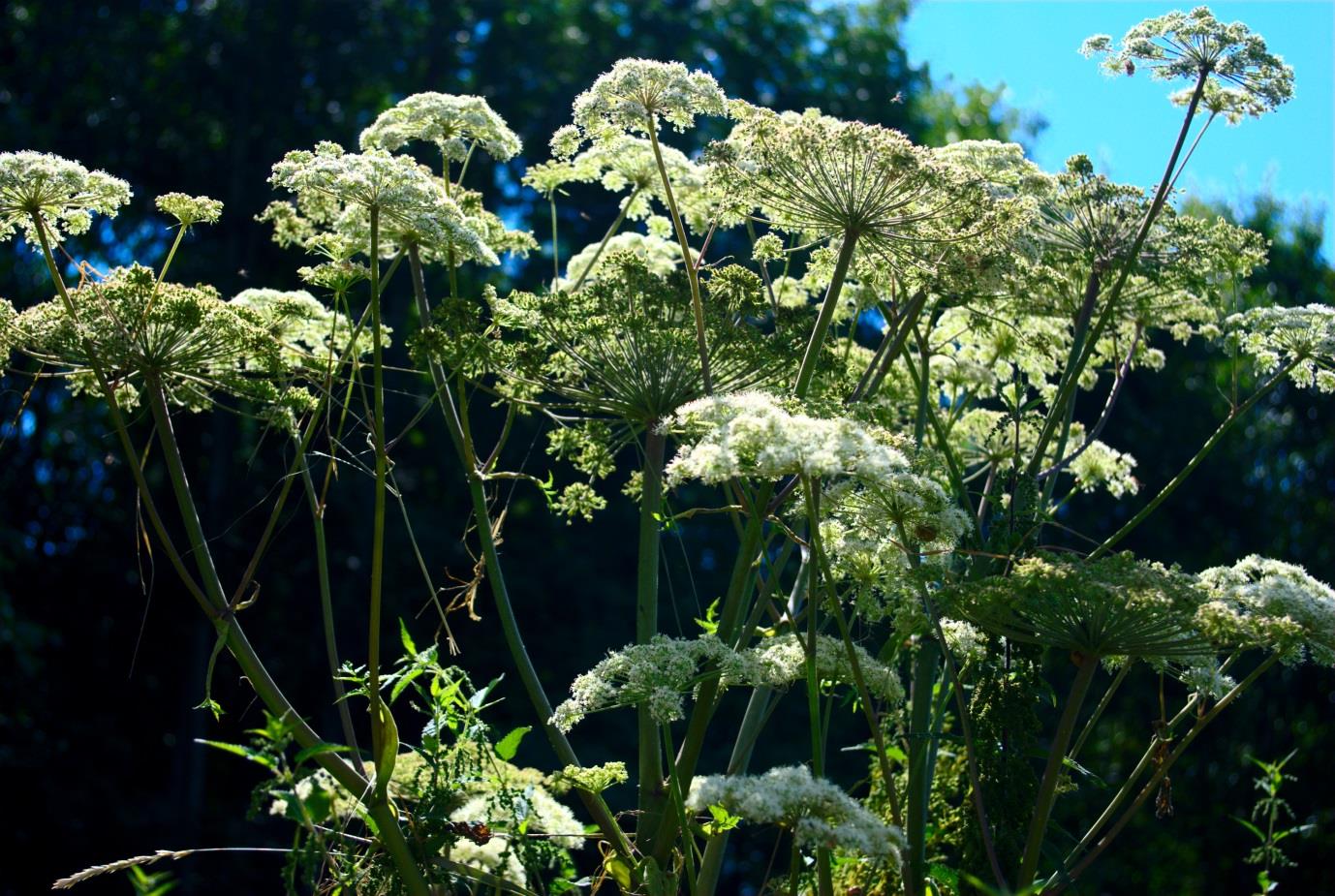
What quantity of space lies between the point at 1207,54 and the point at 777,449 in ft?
10.8

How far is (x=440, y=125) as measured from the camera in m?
6.40

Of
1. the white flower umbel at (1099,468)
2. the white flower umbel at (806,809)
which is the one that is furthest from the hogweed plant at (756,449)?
the white flower umbel at (1099,468)

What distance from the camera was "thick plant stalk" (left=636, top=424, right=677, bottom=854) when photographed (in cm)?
570

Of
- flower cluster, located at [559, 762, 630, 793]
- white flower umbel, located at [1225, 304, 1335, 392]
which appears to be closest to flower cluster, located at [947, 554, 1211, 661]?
flower cluster, located at [559, 762, 630, 793]

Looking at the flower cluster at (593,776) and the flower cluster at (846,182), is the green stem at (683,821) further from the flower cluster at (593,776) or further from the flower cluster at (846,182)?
the flower cluster at (846,182)

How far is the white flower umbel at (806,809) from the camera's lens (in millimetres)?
4168

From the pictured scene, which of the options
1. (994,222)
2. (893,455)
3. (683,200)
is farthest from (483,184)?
(893,455)

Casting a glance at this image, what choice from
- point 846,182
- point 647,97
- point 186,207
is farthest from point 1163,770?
point 186,207

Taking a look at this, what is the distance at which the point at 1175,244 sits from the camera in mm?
6613

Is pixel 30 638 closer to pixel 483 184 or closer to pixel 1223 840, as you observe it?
pixel 483 184

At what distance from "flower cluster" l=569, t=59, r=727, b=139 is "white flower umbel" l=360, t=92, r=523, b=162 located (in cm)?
64

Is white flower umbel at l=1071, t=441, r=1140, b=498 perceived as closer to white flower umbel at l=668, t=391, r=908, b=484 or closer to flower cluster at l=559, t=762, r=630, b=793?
white flower umbel at l=668, t=391, r=908, b=484

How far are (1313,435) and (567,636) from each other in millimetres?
17334

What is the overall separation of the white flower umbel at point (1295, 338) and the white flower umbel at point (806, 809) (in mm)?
3393
